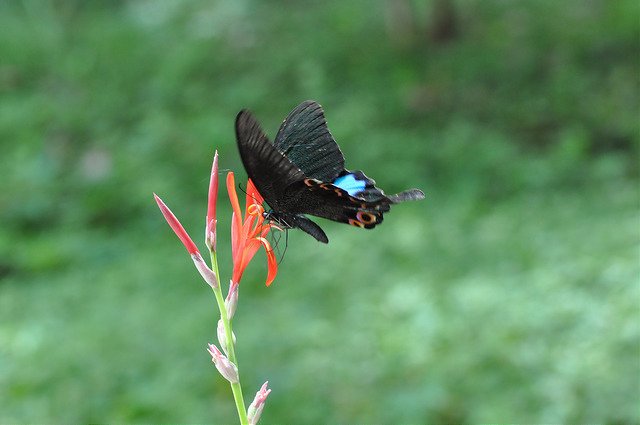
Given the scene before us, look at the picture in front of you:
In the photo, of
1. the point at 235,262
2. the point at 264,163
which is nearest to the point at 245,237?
the point at 235,262

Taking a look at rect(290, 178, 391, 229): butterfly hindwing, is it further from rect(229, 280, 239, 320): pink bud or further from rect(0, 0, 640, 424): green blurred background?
rect(0, 0, 640, 424): green blurred background

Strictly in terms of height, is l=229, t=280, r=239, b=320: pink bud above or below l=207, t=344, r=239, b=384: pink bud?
above

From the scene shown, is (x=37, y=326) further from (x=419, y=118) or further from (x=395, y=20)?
(x=395, y=20)

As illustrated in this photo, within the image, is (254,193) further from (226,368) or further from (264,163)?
(226,368)

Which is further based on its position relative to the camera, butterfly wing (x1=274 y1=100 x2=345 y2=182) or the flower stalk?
butterfly wing (x1=274 y1=100 x2=345 y2=182)

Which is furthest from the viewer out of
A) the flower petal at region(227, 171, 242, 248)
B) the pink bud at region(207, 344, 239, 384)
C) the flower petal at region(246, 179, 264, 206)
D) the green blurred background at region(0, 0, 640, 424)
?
the green blurred background at region(0, 0, 640, 424)

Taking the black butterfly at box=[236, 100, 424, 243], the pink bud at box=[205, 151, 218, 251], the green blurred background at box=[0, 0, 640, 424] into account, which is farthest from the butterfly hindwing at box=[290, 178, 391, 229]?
the green blurred background at box=[0, 0, 640, 424]

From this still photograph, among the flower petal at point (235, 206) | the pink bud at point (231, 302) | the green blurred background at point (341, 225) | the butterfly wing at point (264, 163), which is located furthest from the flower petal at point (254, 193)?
the green blurred background at point (341, 225)
